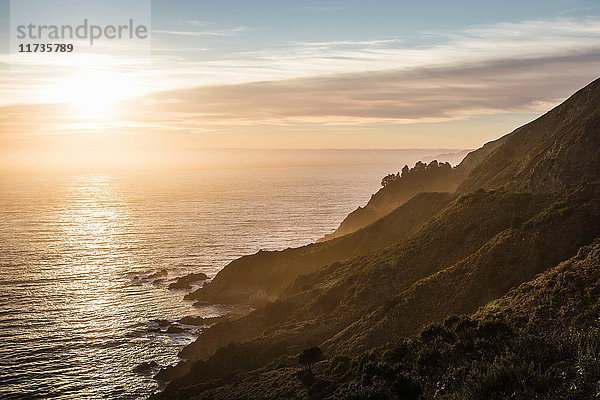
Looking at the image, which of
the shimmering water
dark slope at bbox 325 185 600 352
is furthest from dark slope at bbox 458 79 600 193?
the shimmering water

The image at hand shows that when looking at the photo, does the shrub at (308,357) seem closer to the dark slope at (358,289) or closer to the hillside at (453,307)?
the hillside at (453,307)

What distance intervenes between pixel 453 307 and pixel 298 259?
185ft

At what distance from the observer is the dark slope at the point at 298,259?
103 m

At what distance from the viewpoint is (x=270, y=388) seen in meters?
50.0

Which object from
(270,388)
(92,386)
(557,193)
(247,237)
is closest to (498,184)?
(557,193)

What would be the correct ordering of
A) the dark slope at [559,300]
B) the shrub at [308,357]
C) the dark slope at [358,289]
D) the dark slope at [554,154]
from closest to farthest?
the dark slope at [559,300]
the shrub at [308,357]
the dark slope at [358,289]
the dark slope at [554,154]

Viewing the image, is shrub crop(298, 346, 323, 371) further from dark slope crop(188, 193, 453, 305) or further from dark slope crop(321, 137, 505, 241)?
dark slope crop(321, 137, 505, 241)

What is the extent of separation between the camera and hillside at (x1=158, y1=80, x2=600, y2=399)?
34750 millimetres

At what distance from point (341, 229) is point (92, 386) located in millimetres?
106415

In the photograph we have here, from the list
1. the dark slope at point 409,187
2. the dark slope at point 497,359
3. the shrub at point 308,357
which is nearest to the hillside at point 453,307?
the dark slope at point 497,359

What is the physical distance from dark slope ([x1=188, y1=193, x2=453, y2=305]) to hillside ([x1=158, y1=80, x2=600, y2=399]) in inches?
43.1

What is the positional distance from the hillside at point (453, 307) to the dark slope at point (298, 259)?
3.59 ft

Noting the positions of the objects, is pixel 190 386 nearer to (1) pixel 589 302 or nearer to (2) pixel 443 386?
(2) pixel 443 386

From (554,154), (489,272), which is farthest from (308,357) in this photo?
(554,154)
